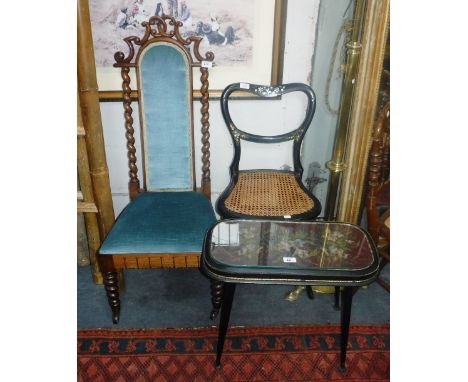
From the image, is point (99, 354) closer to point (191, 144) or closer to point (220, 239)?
point (220, 239)

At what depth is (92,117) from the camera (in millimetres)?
1897

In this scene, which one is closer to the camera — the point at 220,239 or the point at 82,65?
the point at 220,239

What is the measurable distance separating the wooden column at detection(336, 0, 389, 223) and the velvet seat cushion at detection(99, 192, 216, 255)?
823mm

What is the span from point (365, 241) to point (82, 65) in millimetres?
1573

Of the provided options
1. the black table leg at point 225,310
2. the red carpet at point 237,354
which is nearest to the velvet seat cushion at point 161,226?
the black table leg at point 225,310

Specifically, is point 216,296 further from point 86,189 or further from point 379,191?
point 379,191

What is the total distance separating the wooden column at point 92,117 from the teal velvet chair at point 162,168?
184mm

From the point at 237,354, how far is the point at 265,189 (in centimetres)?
92

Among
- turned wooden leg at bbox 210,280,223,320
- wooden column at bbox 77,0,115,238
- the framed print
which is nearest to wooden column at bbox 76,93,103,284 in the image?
wooden column at bbox 77,0,115,238

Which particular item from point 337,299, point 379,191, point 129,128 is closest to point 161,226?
point 129,128

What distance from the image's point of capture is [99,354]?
6.24ft

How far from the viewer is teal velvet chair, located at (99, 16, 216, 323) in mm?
1807
